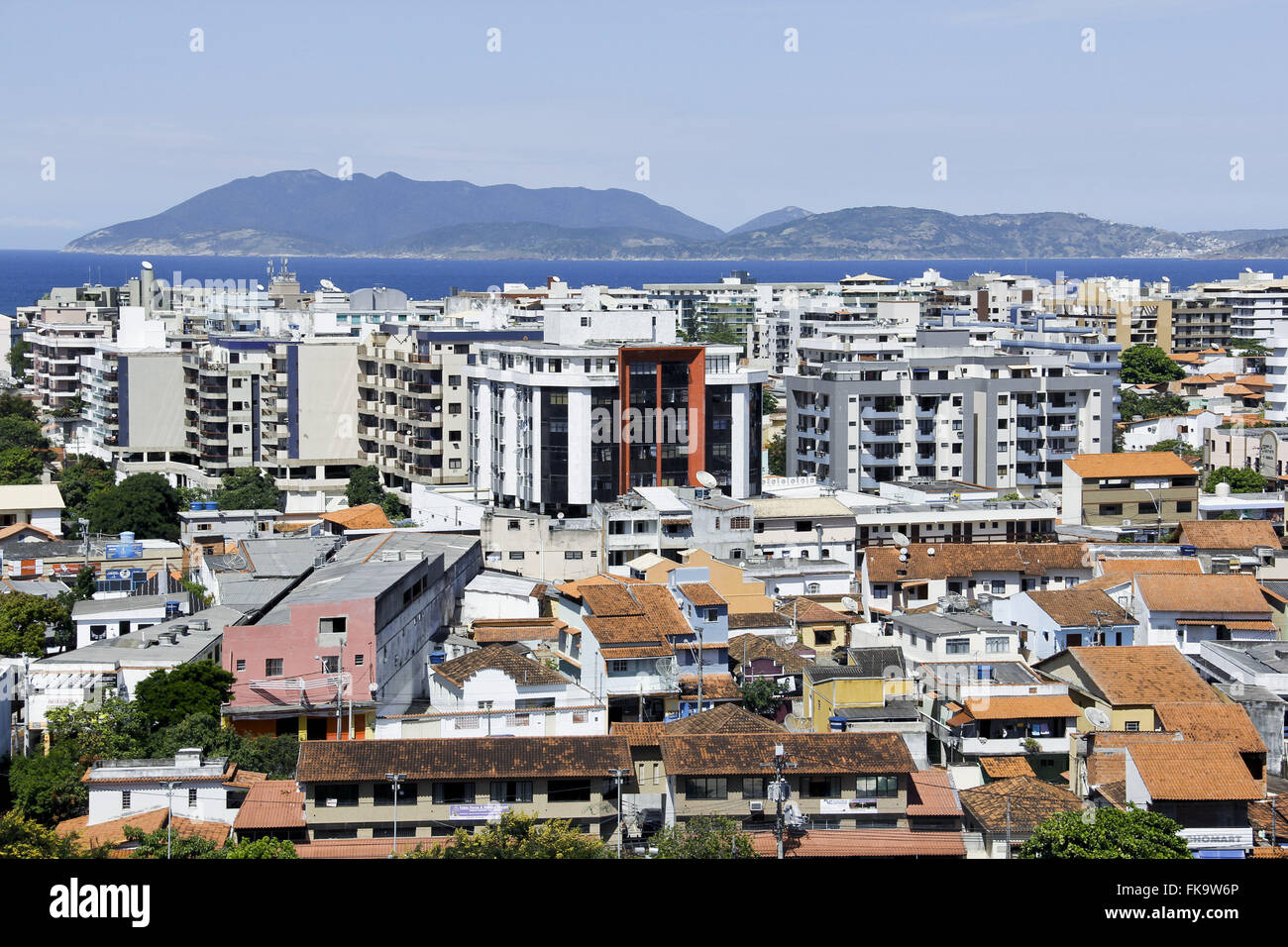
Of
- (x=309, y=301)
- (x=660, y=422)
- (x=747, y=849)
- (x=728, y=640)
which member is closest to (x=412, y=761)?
(x=747, y=849)

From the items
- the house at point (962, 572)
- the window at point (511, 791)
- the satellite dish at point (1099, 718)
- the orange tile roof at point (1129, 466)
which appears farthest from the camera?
the orange tile roof at point (1129, 466)

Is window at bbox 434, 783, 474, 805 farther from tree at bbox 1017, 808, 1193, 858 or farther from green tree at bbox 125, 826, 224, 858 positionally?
tree at bbox 1017, 808, 1193, 858

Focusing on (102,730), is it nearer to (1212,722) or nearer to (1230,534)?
(1212,722)

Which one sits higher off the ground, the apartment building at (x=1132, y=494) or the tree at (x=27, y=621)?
the apartment building at (x=1132, y=494)

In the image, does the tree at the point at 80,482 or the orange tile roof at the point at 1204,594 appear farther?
the tree at the point at 80,482

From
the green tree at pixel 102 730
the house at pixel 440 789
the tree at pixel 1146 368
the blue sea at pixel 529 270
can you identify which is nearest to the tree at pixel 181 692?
the green tree at pixel 102 730

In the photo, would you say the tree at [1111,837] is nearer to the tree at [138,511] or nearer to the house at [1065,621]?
the house at [1065,621]
